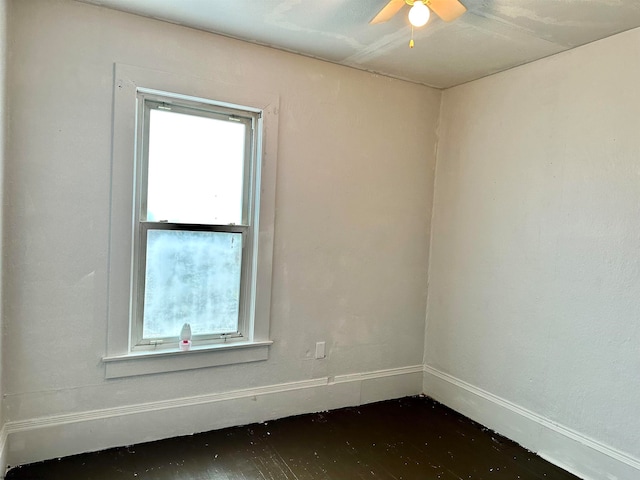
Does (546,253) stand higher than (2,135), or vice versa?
(2,135)

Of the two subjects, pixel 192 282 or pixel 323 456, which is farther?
pixel 192 282

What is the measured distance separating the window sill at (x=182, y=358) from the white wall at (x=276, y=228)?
6 cm

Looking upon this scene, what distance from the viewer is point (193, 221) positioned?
105 inches

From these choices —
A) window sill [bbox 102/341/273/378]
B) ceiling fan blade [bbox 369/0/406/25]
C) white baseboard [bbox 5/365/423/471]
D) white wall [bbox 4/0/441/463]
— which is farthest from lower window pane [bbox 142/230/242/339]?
ceiling fan blade [bbox 369/0/406/25]

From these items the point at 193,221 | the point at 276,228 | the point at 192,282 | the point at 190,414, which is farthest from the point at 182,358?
the point at 276,228

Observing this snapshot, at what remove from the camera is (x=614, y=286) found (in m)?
2.30

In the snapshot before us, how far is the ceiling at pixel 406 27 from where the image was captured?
2133 millimetres

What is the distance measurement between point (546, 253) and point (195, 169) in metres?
2.23

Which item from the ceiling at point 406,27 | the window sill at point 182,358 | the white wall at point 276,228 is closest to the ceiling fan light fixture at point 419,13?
the ceiling at point 406,27

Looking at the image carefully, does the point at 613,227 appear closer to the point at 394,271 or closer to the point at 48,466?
the point at 394,271

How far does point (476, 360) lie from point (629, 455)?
102cm

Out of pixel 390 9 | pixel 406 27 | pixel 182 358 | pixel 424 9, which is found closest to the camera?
pixel 424 9

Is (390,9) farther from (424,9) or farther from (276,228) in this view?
(276,228)

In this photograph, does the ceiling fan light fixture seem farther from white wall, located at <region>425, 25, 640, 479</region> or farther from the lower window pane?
the lower window pane
